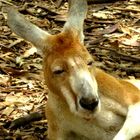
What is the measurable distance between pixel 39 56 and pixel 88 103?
2.46m

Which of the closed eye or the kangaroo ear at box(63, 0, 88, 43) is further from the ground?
the kangaroo ear at box(63, 0, 88, 43)

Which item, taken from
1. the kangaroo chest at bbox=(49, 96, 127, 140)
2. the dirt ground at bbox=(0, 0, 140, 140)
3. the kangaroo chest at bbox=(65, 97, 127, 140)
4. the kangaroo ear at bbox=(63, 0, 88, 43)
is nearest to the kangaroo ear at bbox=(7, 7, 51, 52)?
the kangaroo ear at bbox=(63, 0, 88, 43)

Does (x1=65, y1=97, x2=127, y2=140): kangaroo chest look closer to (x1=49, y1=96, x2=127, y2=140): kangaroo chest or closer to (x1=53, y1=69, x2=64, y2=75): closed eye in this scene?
(x1=49, y1=96, x2=127, y2=140): kangaroo chest

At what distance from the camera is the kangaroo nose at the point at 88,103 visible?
3.74m

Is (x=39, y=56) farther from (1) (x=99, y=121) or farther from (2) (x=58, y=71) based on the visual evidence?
(2) (x=58, y=71)

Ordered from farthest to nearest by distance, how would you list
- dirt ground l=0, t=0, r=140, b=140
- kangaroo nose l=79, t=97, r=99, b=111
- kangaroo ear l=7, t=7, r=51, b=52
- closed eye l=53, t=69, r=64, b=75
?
dirt ground l=0, t=0, r=140, b=140
kangaroo ear l=7, t=7, r=51, b=52
closed eye l=53, t=69, r=64, b=75
kangaroo nose l=79, t=97, r=99, b=111

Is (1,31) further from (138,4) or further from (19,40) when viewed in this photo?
(138,4)

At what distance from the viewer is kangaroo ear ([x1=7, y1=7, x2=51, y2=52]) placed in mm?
4168

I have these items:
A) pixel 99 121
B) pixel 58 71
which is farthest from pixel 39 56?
pixel 58 71

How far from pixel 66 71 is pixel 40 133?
3.79 feet

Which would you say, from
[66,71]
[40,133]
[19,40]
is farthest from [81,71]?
[19,40]

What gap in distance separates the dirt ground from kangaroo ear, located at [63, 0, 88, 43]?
1.08 meters

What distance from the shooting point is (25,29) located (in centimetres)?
416

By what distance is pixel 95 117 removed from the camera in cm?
418
